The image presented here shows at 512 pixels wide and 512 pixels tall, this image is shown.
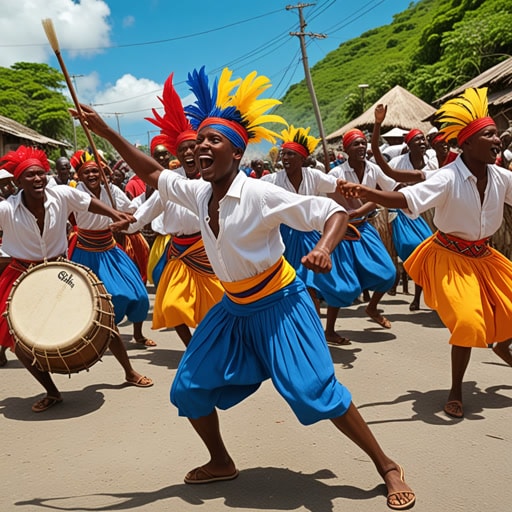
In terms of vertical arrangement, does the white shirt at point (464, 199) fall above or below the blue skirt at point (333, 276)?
above

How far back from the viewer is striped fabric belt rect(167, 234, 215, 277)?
5.94 meters

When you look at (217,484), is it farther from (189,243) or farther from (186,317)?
(189,243)

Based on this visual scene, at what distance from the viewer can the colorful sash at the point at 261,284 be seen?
10.9 feet

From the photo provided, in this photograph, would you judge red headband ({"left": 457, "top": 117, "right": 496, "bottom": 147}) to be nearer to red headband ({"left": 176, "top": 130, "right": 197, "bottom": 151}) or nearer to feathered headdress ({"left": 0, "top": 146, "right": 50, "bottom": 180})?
red headband ({"left": 176, "top": 130, "right": 197, "bottom": 151})

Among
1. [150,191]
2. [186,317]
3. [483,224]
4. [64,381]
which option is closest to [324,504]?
[483,224]

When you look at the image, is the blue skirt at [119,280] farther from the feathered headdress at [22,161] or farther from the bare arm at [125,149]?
the bare arm at [125,149]

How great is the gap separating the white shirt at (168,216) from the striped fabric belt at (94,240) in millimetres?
744

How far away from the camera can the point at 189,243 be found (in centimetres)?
610

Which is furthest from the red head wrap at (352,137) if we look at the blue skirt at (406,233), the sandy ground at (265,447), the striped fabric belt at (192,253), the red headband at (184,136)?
the red headband at (184,136)

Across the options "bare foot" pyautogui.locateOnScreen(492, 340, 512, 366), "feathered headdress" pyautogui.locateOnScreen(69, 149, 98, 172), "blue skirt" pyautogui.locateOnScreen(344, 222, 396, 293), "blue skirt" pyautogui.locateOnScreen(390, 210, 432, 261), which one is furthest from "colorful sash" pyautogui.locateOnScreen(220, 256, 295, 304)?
"blue skirt" pyautogui.locateOnScreen(390, 210, 432, 261)

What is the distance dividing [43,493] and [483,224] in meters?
3.25

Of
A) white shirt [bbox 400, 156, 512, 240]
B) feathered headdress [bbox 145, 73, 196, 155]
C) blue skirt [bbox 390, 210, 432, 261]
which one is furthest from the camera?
blue skirt [bbox 390, 210, 432, 261]

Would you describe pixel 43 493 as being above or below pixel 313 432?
above

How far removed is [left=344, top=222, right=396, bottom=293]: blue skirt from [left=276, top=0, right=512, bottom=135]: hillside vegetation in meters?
15.2
